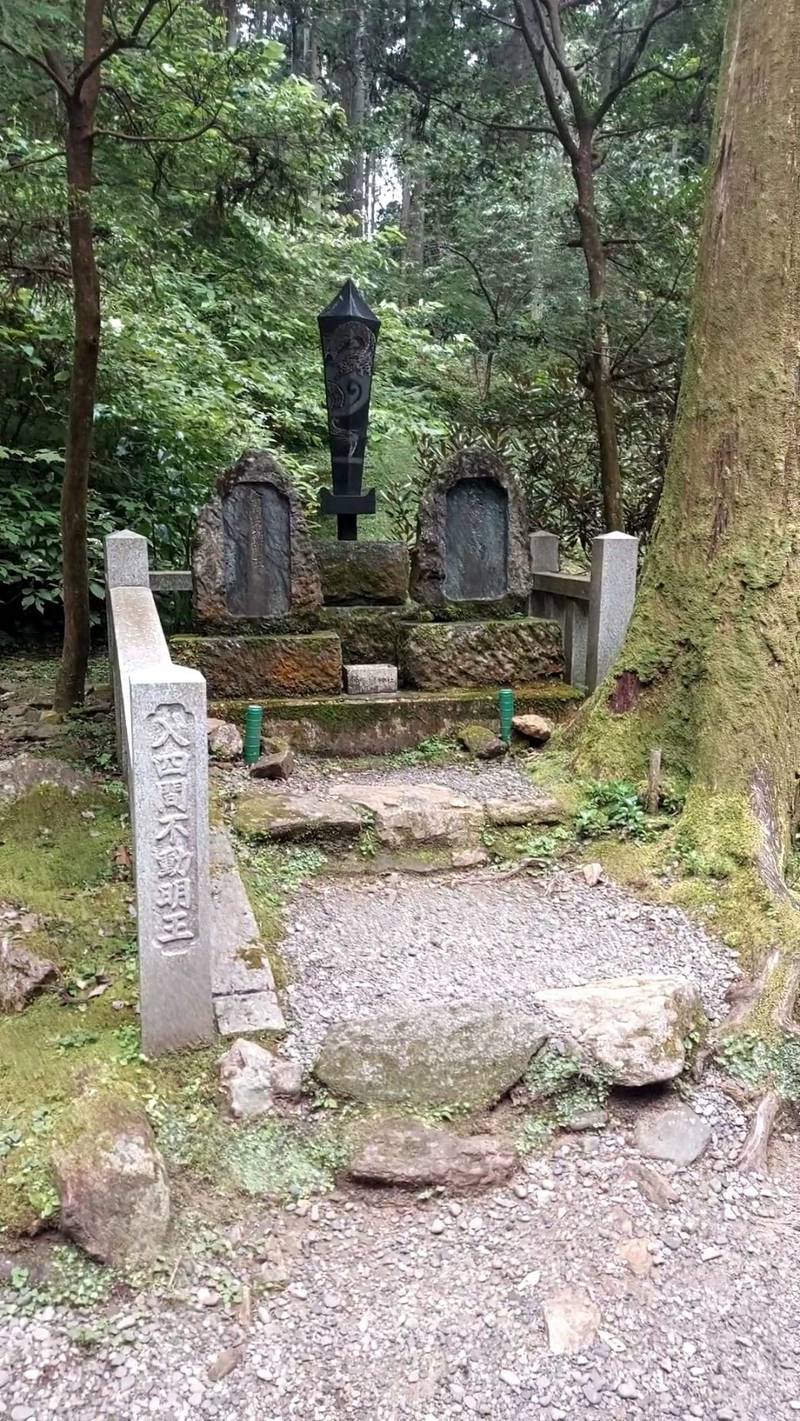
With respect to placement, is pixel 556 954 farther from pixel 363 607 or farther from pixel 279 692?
Answer: pixel 363 607

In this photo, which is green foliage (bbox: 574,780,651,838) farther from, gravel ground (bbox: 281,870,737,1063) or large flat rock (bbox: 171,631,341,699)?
large flat rock (bbox: 171,631,341,699)

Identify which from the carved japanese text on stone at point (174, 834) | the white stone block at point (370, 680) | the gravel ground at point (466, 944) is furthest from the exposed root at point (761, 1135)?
the white stone block at point (370, 680)

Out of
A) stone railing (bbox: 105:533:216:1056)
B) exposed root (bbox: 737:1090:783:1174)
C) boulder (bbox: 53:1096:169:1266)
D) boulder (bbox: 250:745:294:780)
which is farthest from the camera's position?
boulder (bbox: 250:745:294:780)

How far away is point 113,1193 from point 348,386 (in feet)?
18.9

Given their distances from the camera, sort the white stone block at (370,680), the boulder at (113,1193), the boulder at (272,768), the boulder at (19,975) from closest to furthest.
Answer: the boulder at (113,1193) < the boulder at (19,975) < the boulder at (272,768) < the white stone block at (370,680)

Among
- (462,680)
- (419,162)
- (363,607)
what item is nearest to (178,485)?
(363,607)

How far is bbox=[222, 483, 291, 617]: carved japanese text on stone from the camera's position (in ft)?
20.0

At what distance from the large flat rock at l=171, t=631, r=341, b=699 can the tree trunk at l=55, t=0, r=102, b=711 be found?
1.07 metres

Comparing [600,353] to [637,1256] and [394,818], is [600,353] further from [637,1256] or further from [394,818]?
[637,1256]

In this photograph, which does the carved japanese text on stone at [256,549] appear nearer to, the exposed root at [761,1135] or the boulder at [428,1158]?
the boulder at [428,1158]

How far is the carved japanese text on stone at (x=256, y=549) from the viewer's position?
6102 mm

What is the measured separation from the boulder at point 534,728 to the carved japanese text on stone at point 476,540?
1056mm

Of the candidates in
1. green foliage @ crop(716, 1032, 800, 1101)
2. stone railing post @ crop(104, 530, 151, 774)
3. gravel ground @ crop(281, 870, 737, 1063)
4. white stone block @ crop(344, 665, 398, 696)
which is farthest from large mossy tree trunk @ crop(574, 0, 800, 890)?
stone railing post @ crop(104, 530, 151, 774)

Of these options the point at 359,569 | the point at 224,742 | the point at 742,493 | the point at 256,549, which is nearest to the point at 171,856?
the point at 224,742
